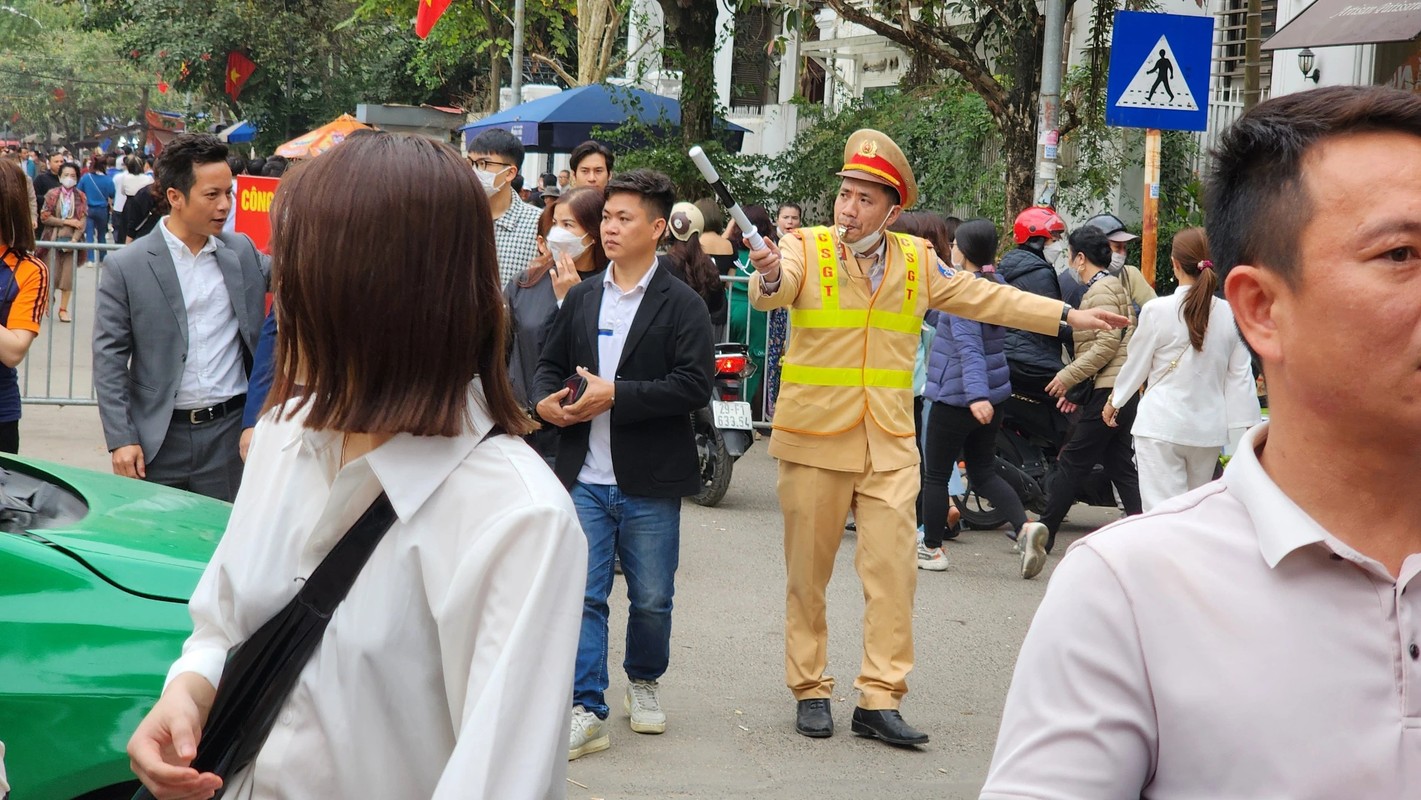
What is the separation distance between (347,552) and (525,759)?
1.25 feet

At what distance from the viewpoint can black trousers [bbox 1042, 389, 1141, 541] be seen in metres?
8.65

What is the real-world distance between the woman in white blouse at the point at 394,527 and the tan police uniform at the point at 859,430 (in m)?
3.54

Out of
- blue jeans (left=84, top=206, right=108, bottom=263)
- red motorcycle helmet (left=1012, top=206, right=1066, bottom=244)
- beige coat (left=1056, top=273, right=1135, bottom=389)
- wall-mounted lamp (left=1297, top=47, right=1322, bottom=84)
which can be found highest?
wall-mounted lamp (left=1297, top=47, right=1322, bottom=84)

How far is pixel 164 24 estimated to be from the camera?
34.7 m

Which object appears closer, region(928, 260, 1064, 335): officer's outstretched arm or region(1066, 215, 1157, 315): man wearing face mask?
region(928, 260, 1064, 335): officer's outstretched arm

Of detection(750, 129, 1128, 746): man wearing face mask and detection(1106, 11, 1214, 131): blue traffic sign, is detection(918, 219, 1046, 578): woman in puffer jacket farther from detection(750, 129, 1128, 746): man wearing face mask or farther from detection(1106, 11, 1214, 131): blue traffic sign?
detection(750, 129, 1128, 746): man wearing face mask

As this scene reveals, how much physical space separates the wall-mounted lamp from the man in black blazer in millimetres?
11330

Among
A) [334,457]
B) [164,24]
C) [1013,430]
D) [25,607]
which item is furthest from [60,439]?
[164,24]

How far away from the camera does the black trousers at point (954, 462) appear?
8461mm

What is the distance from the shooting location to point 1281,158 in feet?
5.44

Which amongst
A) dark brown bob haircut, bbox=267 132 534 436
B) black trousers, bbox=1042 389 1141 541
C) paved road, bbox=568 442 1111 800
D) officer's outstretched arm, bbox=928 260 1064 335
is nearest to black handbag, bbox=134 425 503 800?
dark brown bob haircut, bbox=267 132 534 436

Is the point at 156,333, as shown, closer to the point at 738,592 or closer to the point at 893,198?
the point at 893,198

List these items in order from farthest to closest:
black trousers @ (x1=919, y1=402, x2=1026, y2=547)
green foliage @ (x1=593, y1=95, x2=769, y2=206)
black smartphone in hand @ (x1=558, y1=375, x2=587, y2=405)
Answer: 1. green foliage @ (x1=593, y1=95, x2=769, y2=206)
2. black trousers @ (x1=919, y1=402, x2=1026, y2=547)
3. black smartphone in hand @ (x1=558, y1=375, x2=587, y2=405)

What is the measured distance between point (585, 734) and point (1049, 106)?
318 inches
